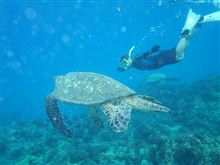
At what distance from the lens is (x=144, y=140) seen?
9.53 metres

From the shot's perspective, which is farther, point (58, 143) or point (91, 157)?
point (58, 143)

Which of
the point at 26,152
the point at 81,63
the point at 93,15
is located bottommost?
the point at 26,152

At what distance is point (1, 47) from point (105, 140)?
210ft

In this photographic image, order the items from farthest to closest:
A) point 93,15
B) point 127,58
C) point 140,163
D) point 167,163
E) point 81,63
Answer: point 81,63
point 93,15
point 127,58
point 140,163
point 167,163

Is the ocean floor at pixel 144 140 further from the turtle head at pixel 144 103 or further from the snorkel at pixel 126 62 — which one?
the snorkel at pixel 126 62

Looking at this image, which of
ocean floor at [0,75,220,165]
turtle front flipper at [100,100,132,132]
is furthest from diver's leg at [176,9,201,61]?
turtle front flipper at [100,100,132,132]

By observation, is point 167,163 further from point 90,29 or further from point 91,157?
point 90,29

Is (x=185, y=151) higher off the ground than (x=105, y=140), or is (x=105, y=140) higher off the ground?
(x=105, y=140)

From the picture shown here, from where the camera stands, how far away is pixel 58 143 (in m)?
10.4

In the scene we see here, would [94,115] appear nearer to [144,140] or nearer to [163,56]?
[144,140]

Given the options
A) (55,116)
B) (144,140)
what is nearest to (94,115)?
(55,116)

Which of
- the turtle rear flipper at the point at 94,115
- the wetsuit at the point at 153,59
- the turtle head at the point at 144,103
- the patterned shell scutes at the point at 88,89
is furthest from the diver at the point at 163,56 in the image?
the turtle head at the point at 144,103

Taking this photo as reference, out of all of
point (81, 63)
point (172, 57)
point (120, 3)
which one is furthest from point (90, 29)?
point (172, 57)

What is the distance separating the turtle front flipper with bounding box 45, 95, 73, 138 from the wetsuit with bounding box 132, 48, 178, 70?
386 centimetres
